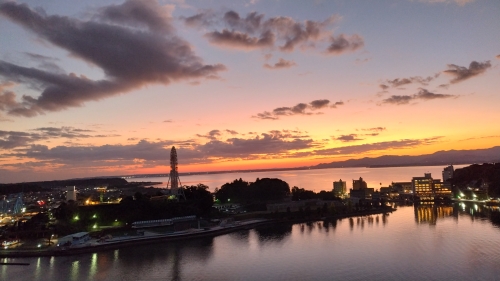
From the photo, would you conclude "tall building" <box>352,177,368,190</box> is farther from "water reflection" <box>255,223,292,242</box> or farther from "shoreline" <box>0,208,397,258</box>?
"water reflection" <box>255,223,292,242</box>

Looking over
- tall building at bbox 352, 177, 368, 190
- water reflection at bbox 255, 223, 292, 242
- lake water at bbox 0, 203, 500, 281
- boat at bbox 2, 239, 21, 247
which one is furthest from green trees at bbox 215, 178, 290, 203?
boat at bbox 2, 239, 21, 247

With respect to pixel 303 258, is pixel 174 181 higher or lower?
higher

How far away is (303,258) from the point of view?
11375 mm

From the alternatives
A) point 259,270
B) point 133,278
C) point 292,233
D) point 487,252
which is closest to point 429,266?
point 487,252

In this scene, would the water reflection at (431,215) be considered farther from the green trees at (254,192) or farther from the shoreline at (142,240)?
the green trees at (254,192)

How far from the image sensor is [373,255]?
1131 centimetres

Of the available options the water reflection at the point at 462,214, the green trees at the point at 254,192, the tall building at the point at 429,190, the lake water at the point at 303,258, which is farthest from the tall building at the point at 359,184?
the lake water at the point at 303,258

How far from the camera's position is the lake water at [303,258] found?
958 centimetres

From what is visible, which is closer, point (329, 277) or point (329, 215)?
point (329, 277)

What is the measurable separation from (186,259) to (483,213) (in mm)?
17917

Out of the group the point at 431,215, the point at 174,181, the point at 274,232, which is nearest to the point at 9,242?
the point at 174,181

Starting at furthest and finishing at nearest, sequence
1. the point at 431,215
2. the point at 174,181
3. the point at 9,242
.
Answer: the point at 174,181 < the point at 431,215 < the point at 9,242

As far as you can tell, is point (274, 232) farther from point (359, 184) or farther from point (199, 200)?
point (359, 184)

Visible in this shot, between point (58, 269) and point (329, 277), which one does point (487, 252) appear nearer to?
point (329, 277)
